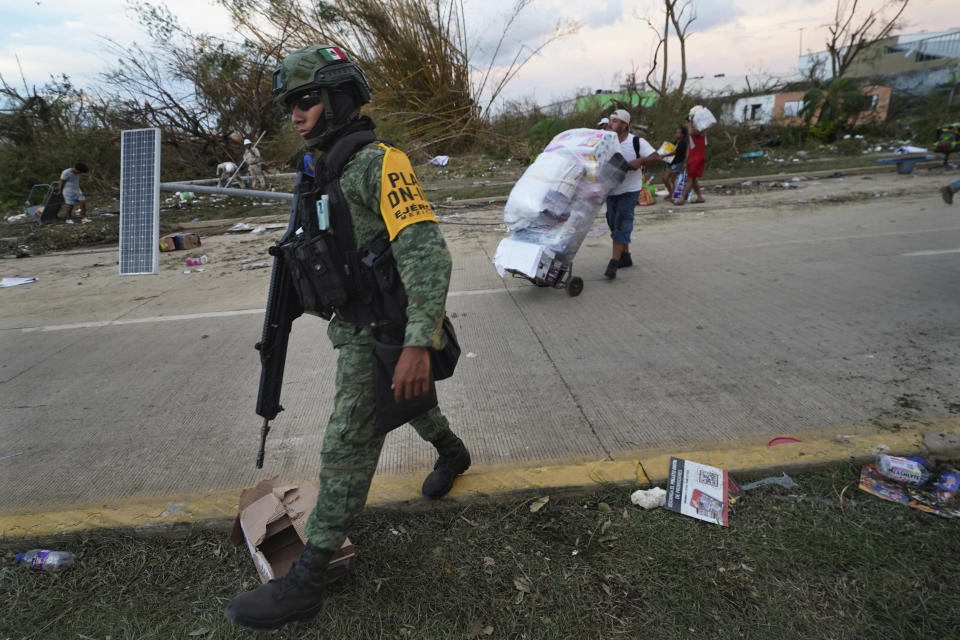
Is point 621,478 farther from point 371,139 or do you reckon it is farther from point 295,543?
point 371,139

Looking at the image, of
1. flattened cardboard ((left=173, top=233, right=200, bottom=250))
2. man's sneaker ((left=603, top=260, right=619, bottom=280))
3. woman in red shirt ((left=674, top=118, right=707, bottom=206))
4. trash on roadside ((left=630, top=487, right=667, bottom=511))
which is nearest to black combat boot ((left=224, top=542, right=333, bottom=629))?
trash on roadside ((left=630, top=487, right=667, bottom=511))

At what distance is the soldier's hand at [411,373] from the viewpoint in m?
1.61

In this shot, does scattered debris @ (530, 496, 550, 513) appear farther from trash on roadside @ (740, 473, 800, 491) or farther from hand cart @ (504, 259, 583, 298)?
hand cart @ (504, 259, 583, 298)

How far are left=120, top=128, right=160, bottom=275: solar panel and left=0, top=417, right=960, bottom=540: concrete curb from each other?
7.49ft

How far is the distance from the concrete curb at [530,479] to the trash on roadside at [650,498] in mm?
66

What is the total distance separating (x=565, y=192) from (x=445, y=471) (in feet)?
9.43

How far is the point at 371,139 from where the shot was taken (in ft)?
5.70

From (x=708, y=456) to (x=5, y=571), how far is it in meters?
2.90

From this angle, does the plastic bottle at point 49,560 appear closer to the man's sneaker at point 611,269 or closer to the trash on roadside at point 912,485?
the trash on roadside at point 912,485

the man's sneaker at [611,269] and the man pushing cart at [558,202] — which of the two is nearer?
the man pushing cart at [558,202]

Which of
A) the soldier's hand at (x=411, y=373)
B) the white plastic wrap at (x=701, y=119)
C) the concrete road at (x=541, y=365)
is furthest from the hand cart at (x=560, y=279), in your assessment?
the white plastic wrap at (x=701, y=119)

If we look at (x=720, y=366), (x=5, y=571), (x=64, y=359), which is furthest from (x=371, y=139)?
(x=64, y=359)

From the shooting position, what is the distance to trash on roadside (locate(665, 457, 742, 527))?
208cm

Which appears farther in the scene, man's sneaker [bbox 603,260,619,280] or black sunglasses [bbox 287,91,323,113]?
man's sneaker [bbox 603,260,619,280]
